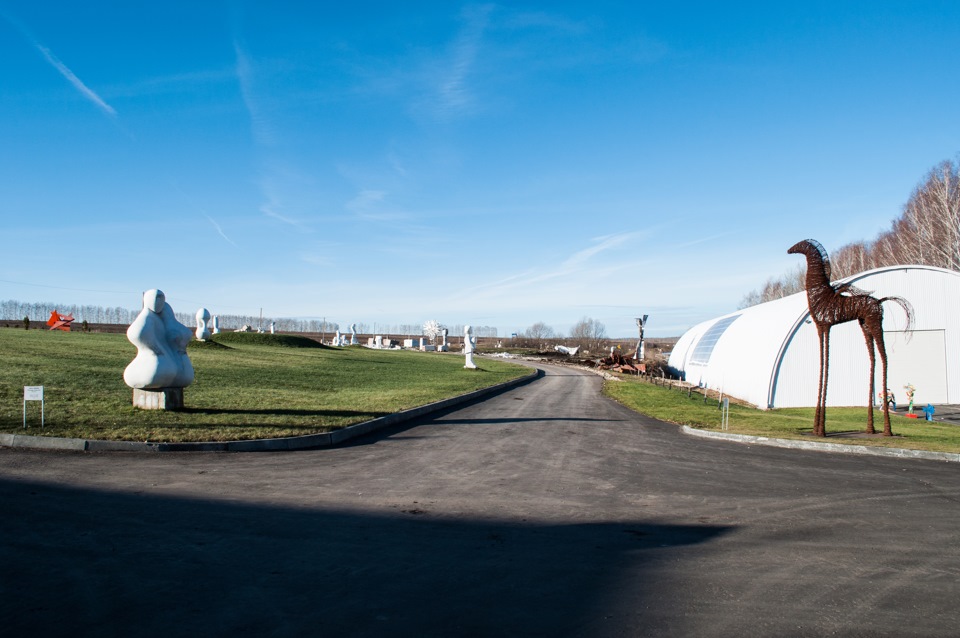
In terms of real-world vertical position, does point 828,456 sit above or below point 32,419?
below

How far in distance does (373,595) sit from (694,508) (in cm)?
467

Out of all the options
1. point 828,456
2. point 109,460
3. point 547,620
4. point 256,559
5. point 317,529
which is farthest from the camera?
point 828,456

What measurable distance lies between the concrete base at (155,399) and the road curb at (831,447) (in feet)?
39.9

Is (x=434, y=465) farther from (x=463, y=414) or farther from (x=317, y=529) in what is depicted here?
(x=463, y=414)

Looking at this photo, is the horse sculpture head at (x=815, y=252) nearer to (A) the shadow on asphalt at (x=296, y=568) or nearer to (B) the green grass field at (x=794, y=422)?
(B) the green grass field at (x=794, y=422)

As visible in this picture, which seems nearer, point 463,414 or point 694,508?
Answer: point 694,508

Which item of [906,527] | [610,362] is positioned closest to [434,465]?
[906,527]

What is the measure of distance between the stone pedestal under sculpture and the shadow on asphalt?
618cm

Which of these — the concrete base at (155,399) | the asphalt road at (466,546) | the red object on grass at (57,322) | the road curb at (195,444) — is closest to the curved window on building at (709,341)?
the asphalt road at (466,546)

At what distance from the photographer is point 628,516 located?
718 centimetres

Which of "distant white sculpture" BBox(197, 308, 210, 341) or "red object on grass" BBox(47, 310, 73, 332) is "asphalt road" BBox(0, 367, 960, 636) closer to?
"distant white sculpture" BBox(197, 308, 210, 341)

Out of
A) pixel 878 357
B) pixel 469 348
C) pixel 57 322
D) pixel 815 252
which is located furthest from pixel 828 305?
pixel 57 322

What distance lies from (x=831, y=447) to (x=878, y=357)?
551 inches

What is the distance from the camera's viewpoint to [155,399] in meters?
13.4
